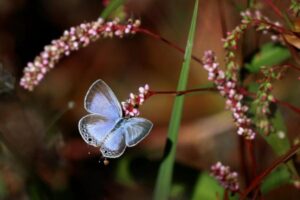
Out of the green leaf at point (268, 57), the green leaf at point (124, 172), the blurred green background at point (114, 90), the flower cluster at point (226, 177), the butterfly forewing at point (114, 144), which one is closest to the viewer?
the butterfly forewing at point (114, 144)

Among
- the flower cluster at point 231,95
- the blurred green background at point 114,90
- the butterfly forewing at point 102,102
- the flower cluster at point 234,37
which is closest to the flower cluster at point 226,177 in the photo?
the flower cluster at point 231,95

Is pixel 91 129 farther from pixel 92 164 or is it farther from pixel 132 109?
pixel 92 164

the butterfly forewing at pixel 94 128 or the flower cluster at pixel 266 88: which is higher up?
the flower cluster at pixel 266 88

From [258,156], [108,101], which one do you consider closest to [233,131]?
[258,156]

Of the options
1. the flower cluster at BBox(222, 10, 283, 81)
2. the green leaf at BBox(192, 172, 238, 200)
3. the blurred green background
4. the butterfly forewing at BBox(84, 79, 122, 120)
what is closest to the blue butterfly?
the butterfly forewing at BBox(84, 79, 122, 120)

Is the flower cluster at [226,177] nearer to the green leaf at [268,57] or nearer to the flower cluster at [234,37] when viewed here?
the flower cluster at [234,37]

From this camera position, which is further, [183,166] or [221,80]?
[183,166]

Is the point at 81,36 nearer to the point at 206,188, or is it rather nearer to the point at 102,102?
the point at 102,102
